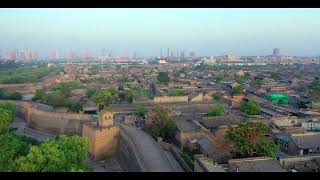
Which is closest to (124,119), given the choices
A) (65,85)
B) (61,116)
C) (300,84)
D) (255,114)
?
(61,116)

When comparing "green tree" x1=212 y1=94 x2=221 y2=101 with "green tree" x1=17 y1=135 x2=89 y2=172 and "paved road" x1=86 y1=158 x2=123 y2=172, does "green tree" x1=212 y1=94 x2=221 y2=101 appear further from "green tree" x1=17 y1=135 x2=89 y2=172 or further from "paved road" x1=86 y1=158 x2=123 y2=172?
"green tree" x1=17 y1=135 x2=89 y2=172

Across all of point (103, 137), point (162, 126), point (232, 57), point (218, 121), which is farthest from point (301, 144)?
point (232, 57)

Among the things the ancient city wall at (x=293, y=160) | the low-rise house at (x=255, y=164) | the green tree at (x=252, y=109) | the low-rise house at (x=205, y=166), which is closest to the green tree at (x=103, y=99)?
the green tree at (x=252, y=109)

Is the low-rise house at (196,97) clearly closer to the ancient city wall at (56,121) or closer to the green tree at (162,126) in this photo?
the ancient city wall at (56,121)

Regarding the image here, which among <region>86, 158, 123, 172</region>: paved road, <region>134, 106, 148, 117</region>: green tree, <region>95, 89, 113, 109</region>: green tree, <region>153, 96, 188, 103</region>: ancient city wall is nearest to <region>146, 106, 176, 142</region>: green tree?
<region>86, 158, 123, 172</region>: paved road

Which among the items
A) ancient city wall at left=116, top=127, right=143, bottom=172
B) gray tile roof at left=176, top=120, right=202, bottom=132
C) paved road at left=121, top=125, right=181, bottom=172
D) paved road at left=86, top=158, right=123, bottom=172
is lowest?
paved road at left=86, top=158, right=123, bottom=172

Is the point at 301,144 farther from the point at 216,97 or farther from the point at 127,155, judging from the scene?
the point at 216,97

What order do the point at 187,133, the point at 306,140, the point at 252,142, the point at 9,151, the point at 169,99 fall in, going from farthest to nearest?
the point at 169,99 → the point at 187,133 → the point at 306,140 → the point at 9,151 → the point at 252,142

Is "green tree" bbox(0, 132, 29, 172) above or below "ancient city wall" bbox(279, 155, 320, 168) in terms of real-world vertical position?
above
